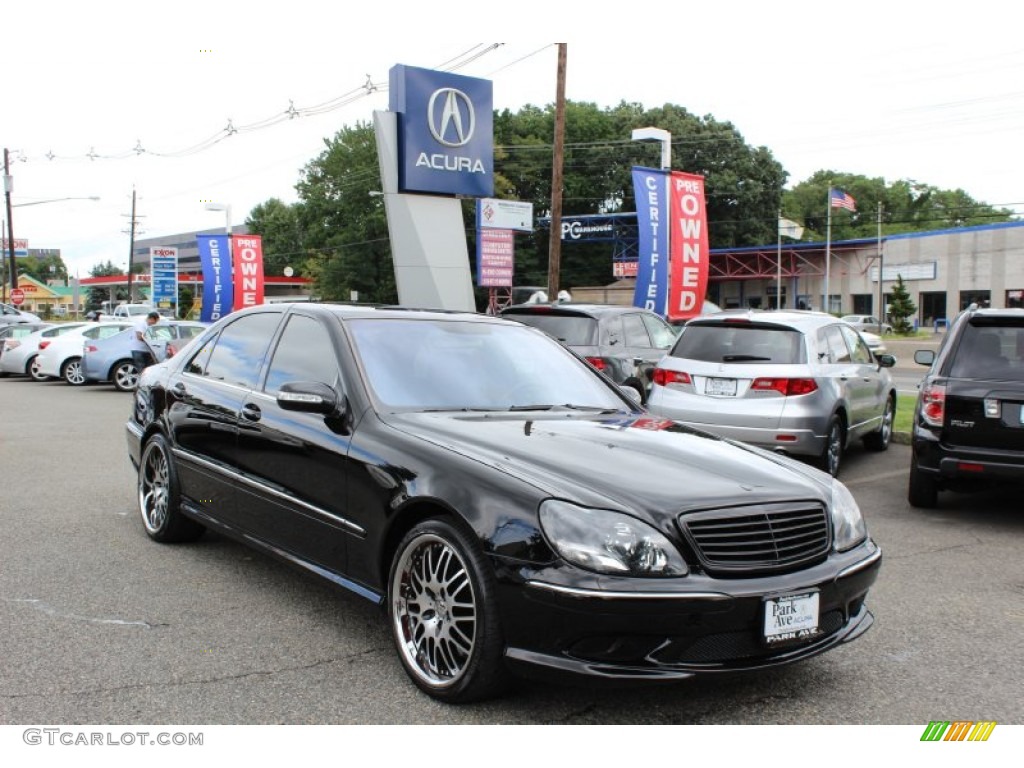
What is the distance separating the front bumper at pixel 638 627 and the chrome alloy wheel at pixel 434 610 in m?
0.27

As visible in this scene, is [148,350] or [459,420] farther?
[148,350]

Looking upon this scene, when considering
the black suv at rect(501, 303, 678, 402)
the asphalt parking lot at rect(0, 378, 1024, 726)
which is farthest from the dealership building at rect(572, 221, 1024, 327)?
the asphalt parking lot at rect(0, 378, 1024, 726)

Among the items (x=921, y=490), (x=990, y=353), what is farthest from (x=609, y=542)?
(x=921, y=490)

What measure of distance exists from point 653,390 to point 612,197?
5882cm

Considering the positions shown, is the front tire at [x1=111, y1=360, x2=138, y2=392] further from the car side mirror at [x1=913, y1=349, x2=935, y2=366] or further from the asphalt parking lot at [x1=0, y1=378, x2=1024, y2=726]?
the car side mirror at [x1=913, y1=349, x2=935, y2=366]

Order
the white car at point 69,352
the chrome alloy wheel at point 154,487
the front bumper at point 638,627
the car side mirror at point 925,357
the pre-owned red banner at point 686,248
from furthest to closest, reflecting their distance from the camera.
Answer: the white car at point 69,352
the pre-owned red banner at point 686,248
the car side mirror at point 925,357
the chrome alloy wheel at point 154,487
the front bumper at point 638,627

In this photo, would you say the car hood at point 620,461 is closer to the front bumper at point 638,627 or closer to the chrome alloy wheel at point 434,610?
the front bumper at point 638,627

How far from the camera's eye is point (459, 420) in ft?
13.7

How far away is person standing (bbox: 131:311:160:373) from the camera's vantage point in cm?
1856

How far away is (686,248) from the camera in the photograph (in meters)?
17.1

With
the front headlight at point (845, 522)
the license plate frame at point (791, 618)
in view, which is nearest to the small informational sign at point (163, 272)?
the front headlight at point (845, 522)

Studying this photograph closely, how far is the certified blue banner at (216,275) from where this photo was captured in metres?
31.9

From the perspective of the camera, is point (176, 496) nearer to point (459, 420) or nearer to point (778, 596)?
point (459, 420)

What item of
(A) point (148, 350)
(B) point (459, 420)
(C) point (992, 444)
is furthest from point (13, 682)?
(A) point (148, 350)
